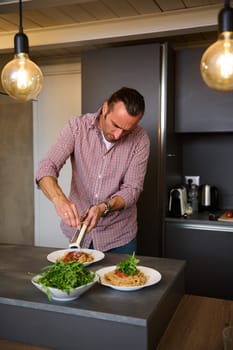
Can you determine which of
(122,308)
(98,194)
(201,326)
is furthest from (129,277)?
(98,194)

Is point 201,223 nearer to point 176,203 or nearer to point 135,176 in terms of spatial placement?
point 176,203

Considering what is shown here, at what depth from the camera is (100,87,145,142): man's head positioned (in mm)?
1791

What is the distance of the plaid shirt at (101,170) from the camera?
6.47ft

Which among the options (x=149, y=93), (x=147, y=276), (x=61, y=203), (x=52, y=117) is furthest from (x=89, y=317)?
(x=52, y=117)

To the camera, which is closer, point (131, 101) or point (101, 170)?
point (131, 101)

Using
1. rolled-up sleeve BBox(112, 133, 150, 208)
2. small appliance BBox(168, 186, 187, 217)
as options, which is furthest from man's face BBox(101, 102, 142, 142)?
small appliance BBox(168, 186, 187, 217)

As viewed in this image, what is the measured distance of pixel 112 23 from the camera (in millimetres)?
2818

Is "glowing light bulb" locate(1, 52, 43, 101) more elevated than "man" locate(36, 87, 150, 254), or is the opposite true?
"glowing light bulb" locate(1, 52, 43, 101)

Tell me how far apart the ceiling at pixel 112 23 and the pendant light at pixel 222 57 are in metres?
1.35

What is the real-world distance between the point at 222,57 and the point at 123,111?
2.06 feet

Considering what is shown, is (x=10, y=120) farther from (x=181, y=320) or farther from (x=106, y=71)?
(x=181, y=320)

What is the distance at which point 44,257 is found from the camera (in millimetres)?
1624

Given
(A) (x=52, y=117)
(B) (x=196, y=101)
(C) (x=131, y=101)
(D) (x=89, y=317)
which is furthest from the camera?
(A) (x=52, y=117)

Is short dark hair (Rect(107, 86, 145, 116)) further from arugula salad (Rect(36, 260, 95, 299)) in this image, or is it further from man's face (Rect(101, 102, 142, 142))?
arugula salad (Rect(36, 260, 95, 299))
